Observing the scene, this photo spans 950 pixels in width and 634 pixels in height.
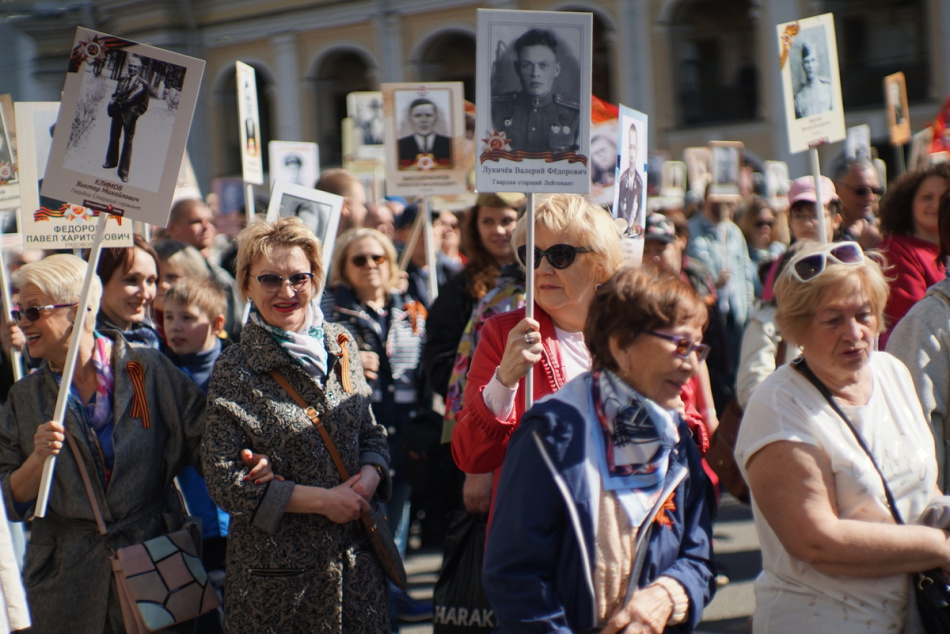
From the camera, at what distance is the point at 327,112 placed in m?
31.5

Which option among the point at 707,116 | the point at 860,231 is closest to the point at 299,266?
the point at 860,231

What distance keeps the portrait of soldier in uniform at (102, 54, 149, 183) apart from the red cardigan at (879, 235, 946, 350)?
2.60 meters

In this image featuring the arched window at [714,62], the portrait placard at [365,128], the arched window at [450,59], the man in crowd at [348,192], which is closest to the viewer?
the man in crowd at [348,192]

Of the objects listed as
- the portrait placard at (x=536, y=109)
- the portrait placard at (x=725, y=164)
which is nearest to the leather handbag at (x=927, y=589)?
the portrait placard at (x=536, y=109)

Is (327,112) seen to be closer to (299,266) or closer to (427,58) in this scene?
(427,58)

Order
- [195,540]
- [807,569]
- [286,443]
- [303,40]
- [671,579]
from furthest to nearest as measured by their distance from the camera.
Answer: [303,40]
[195,540]
[286,443]
[807,569]
[671,579]

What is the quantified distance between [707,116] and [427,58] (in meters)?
7.75

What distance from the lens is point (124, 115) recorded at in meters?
3.39

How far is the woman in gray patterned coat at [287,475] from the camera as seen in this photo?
313 cm

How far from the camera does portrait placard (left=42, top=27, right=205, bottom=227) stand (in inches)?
132

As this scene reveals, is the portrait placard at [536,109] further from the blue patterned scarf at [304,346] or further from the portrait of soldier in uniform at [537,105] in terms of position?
the blue patterned scarf at [304,346]

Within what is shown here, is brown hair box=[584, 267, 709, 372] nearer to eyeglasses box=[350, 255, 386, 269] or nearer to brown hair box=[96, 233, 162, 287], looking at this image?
brown hair box=[96, 233, 162, 287]

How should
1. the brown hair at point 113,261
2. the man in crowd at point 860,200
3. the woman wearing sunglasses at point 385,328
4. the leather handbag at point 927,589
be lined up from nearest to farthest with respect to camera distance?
the leather handbag at point 927,589 < the brown hair at point 113,261 < the woman wearing sunglasses at point 385,328 < the man in crowd at point 860,200

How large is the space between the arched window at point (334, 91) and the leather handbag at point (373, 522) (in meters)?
27.4
